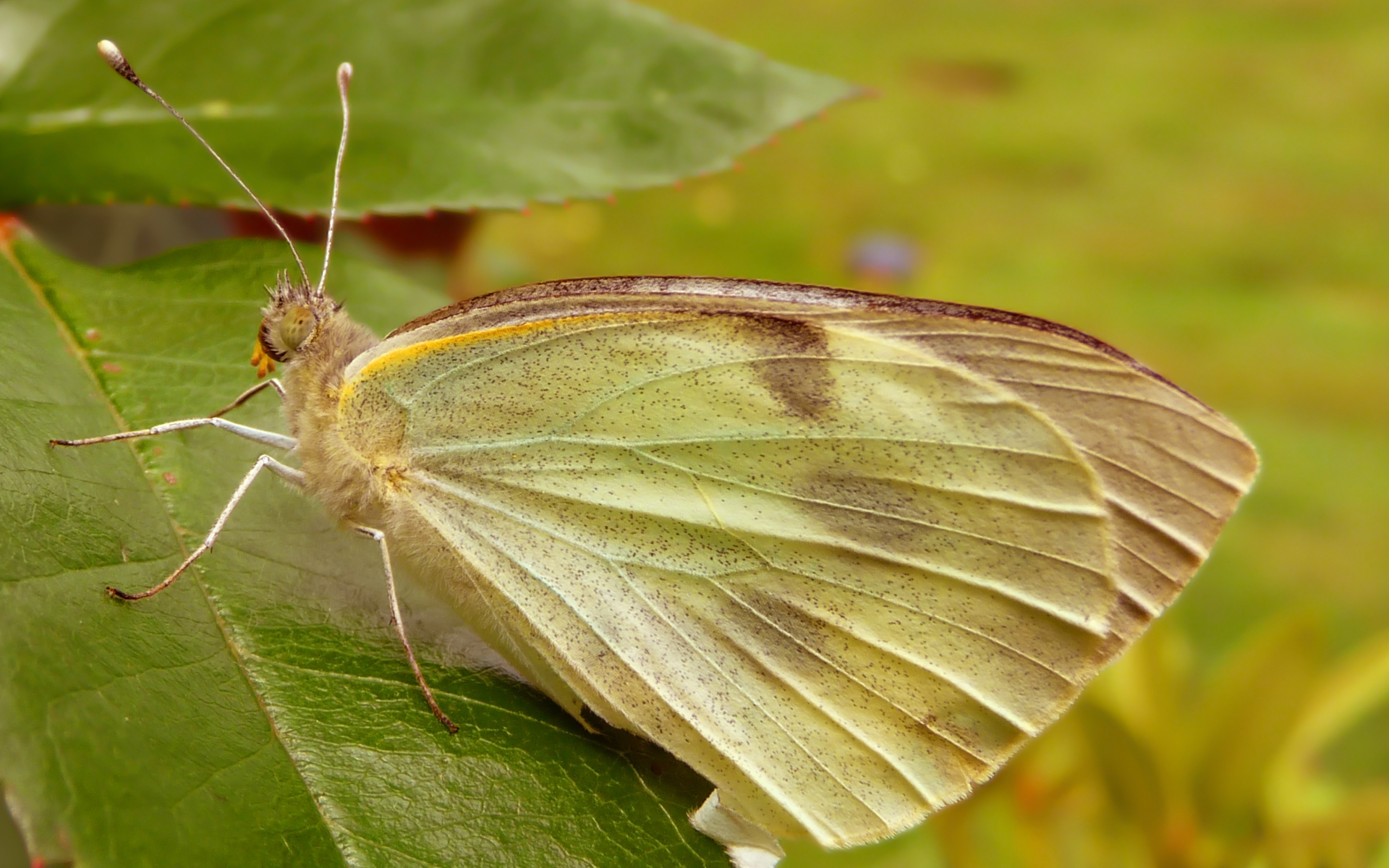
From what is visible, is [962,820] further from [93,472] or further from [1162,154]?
[1162,154]

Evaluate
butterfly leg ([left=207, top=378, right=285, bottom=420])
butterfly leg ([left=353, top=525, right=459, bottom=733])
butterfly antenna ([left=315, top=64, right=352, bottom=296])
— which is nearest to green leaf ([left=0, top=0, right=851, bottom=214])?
butterfly antenna ([left=315, top=64, right=352, bottom=296])

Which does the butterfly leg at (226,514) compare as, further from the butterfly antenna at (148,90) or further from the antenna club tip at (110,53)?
the antenna club tip at (110,53)

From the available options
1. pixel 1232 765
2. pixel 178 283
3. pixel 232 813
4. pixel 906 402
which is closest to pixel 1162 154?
pixel 1232 765

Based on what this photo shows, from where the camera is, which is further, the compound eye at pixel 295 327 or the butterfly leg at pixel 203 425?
the compound eye at pixel 295 327

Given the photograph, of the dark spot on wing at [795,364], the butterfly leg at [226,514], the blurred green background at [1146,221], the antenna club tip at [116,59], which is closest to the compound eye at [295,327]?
the butterfly leg at [226,514]

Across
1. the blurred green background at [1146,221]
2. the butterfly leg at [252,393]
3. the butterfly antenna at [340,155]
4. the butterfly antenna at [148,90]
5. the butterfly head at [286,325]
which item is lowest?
the butterfly leg at [252,393]

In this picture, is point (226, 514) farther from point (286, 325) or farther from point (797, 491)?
point (797, 491)

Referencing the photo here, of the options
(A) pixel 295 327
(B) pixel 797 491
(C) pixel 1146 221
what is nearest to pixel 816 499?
(B) pixel 797 491
